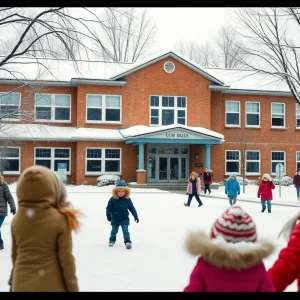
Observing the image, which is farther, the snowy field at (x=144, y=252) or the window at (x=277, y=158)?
the window at (x=277, y=158)

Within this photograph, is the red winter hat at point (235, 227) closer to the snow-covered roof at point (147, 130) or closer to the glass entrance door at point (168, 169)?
the snow-covered roof at point (147, 130)

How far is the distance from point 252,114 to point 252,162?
3.78 m

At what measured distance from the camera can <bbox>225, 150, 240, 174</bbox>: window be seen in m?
32.9

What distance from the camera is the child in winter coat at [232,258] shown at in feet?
8.16

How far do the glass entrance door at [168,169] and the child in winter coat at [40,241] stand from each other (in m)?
27.8

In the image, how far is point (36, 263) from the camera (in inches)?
129

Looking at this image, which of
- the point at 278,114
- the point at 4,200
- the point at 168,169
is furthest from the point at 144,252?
the point at 278,114

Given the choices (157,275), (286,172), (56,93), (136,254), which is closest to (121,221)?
(136,254)

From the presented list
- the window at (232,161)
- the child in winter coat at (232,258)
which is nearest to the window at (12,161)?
the window at (232,161)

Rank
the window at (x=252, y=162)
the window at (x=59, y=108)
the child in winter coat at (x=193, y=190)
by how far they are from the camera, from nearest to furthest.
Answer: the child in winter coat at (x=193, y=190) < the window at (x=59, y=108) < the window at (x=252, y=162)

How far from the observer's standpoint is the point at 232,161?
3300cm

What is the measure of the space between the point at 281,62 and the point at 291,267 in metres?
18.3

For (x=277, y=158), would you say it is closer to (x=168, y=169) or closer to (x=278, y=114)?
(x=278, y=114)

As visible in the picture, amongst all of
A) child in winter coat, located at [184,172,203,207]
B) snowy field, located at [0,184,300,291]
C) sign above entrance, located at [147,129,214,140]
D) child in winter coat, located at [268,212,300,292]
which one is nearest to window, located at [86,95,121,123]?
sign above entrance, located at [147,129,214,140]
